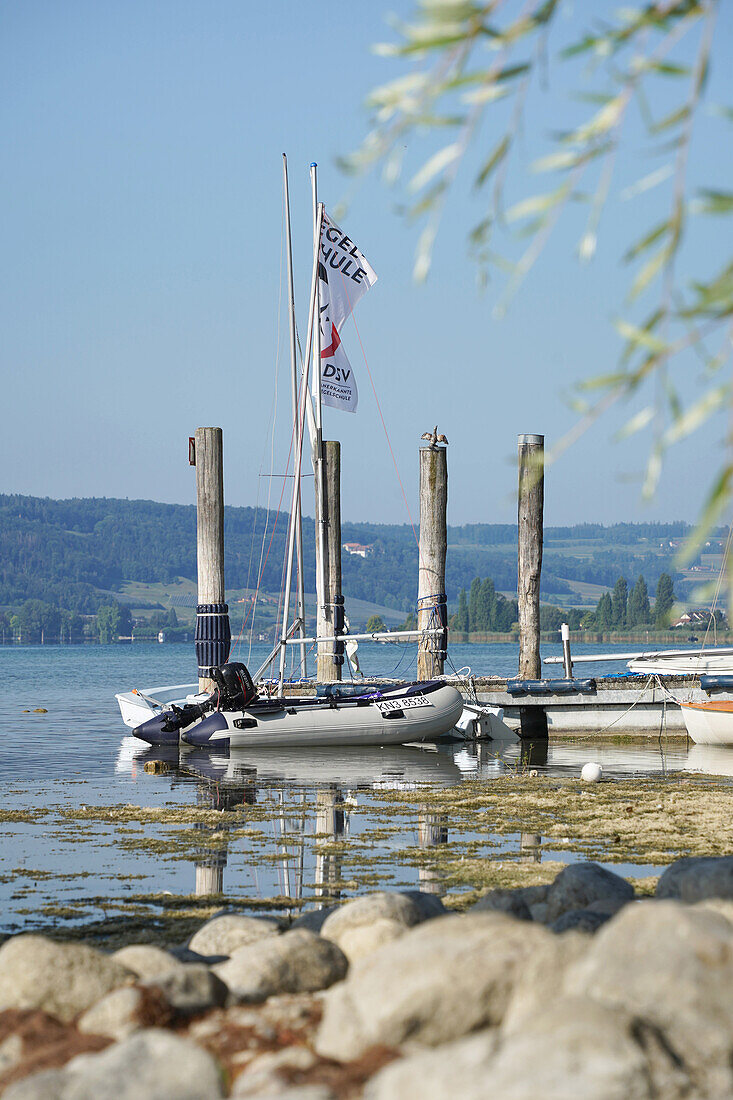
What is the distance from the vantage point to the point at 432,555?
869 inches

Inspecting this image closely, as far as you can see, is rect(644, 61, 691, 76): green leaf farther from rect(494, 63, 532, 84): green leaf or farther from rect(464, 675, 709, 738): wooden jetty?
rect(464, 675, 709, 738): wooden jetty

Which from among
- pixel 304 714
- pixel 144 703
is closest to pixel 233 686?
pixel 304 714

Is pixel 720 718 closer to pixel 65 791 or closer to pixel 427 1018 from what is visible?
pixel 65 791

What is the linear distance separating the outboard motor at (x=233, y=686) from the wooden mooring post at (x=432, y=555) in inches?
144

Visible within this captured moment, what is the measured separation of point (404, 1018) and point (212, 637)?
17.5 m

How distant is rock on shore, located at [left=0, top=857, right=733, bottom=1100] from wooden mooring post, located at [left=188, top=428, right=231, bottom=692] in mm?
15949

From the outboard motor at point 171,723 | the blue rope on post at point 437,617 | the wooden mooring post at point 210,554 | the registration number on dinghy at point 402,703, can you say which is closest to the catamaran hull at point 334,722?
the registration number on dinghy at point 402,703

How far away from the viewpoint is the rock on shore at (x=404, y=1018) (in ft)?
11.0

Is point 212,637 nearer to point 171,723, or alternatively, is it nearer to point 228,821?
point 171,723

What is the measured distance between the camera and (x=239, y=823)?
12.2m

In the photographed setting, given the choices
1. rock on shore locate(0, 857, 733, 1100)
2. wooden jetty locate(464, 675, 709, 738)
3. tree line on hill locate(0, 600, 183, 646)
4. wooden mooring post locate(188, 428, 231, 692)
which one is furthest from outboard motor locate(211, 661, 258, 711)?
tree line on hill locate(0, 600, 183, 646)

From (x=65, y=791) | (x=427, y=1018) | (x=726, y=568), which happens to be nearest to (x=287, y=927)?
(x=427, y=1018)

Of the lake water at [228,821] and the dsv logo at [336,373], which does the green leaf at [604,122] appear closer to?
the lake water at [228,821]

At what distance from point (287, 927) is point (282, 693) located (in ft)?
49.0
